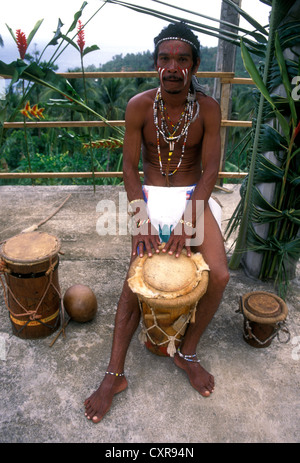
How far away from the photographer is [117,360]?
193cm

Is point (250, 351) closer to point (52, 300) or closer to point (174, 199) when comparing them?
point (174, 199)

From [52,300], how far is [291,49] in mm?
2180

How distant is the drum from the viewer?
Result: 5.51ft

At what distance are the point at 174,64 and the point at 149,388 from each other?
5.85ft

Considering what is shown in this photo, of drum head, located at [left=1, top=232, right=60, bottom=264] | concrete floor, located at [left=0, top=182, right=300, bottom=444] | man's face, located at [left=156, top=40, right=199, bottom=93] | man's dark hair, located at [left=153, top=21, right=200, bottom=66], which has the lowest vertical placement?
concrete floor, located at [left=0, top=182, right=300, bottom=444]

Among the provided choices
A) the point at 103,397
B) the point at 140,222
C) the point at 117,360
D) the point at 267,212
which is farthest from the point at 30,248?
the point at 267,212

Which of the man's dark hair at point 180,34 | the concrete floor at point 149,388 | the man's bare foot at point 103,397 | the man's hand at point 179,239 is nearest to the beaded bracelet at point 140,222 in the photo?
the man's hand at point 179,239

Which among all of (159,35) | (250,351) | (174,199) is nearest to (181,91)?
(159,35)

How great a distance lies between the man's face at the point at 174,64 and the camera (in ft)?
6.28

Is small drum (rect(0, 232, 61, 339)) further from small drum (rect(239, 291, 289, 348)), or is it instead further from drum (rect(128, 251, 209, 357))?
small drum (rect(239, 291, 289, 348))

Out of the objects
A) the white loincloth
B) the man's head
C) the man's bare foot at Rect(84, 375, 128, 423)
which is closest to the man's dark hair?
the man's head

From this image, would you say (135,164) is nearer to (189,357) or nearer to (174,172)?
(174,172)

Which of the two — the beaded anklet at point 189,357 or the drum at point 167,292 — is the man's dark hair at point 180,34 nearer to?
the drum at point 167,292

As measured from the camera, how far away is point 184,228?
1.97 metres
